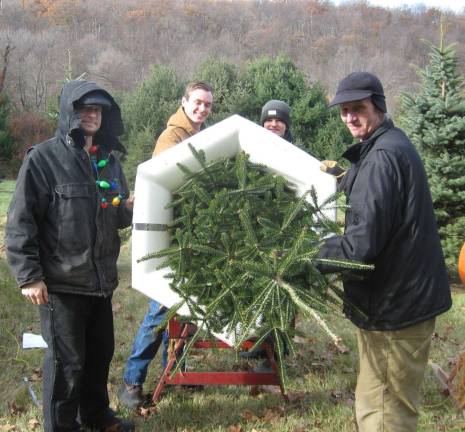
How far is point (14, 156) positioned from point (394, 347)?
22041 millimetres

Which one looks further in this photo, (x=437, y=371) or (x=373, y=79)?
(x=437, y=371)

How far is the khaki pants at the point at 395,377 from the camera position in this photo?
2.42m

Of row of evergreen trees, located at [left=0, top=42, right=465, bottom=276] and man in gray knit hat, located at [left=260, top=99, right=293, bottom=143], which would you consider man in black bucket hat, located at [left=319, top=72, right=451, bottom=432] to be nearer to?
man in gray knit hat, located at [left=260, top=99, right=293, bottom=143]

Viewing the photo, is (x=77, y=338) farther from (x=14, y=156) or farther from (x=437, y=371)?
(x=14, y=156)

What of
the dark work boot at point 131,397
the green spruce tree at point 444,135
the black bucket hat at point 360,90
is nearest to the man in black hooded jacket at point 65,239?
the dark work boot at point 131,397

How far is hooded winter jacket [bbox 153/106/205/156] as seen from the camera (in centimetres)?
345

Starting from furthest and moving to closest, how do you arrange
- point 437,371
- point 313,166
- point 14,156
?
point 14,156 < point 437,371 < point 313,166

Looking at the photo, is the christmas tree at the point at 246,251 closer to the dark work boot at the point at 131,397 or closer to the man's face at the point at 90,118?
the man's face at the point at 90,118

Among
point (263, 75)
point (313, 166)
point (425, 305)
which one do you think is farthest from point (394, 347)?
point (263, 75)

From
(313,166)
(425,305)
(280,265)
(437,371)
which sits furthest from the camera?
(437,371)

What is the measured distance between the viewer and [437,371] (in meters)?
3.94

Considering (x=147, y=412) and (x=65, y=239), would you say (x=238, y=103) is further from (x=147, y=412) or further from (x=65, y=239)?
(x=65, y=239)

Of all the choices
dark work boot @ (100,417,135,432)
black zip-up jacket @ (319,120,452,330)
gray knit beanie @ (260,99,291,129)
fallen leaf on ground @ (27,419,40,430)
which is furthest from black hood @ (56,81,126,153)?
fallen leaf on ground @ (27,419,40,430)

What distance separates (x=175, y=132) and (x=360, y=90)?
1.51m
